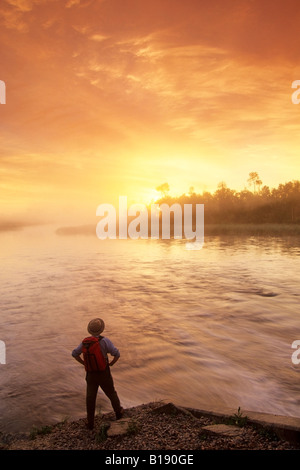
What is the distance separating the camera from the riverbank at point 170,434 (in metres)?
6.18

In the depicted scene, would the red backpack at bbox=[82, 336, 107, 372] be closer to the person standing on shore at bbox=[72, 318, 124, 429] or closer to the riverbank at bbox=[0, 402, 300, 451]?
the person standing on shore at bbox=[72, 318, 124, 429]

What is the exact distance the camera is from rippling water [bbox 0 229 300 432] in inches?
391

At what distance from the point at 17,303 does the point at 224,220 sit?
13978 cm

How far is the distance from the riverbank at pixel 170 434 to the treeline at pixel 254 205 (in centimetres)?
13272

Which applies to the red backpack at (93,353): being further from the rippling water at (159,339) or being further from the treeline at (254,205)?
the treeline at (254,205)

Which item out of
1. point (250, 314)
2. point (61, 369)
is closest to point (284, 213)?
point (250, 314)

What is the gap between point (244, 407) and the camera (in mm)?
9414

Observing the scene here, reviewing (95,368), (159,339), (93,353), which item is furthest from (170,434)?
(159,339)

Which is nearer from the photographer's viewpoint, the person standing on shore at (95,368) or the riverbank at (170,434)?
the riverbank at (170,434)

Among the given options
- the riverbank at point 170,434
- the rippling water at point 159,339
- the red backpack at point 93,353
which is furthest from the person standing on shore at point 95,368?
the rippling water at point 159,339

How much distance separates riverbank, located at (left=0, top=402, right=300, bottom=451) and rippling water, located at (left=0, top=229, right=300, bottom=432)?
141 centimetres

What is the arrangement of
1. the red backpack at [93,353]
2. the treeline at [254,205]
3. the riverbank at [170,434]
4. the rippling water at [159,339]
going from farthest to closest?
the treeline at [254,205] → the rippling water at [159,339] → the red backpack at [93,353] → the riverbank at [170,434]

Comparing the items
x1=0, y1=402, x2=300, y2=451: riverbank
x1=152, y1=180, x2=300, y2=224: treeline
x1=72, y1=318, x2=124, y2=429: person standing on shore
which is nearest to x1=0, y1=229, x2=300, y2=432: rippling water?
x1=0, y1=402, x2=300, y2=451: riverbank
